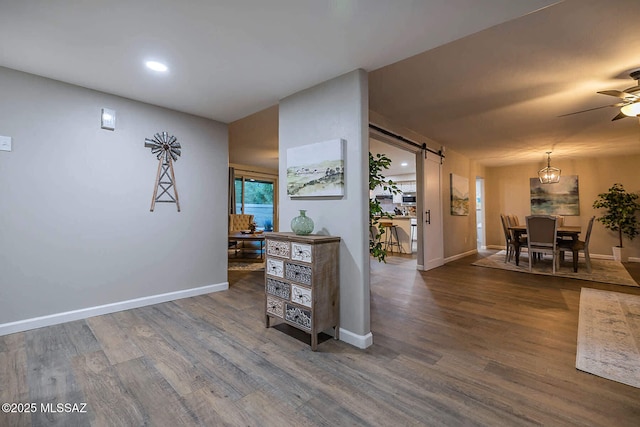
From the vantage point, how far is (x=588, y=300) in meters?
3.27

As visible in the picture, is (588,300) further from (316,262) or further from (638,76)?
(316,262)

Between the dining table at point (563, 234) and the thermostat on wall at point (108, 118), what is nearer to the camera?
the thermostat on wall at point (108, 118)

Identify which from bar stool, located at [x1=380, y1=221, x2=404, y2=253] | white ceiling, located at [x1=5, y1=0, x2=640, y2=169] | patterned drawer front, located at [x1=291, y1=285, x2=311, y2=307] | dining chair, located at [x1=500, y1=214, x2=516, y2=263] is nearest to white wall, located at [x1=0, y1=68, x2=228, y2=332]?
white ceiling, located at [x1=5, y1=0, x2=640, y2=169]

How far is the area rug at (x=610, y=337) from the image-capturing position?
6.04ft

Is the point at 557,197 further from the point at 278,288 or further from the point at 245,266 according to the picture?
the point at 278,288

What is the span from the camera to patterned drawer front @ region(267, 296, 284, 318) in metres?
2.41

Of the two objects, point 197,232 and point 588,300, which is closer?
point 588,300

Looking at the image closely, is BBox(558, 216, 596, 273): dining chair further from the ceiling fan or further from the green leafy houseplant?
the ceiling fan

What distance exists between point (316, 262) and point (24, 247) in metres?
2.67

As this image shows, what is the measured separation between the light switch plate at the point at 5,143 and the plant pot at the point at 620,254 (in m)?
10.2

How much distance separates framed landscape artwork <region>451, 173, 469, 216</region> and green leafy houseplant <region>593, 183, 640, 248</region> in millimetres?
3034

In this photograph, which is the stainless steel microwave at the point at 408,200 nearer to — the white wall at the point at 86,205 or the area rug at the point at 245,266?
the area rug at the point at 245,266

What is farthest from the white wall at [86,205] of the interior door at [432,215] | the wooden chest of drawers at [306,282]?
the interior door at [432,215]

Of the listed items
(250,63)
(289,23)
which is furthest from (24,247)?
(289,23)
